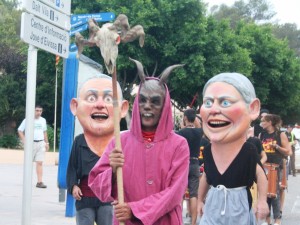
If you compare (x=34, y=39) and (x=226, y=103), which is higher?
(x=34, y=39)

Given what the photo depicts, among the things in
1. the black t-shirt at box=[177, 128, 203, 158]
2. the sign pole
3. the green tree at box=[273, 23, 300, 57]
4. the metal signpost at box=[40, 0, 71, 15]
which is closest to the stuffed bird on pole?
the sign pole

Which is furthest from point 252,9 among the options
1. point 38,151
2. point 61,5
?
point 61,5

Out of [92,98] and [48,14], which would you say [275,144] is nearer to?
[92,98]

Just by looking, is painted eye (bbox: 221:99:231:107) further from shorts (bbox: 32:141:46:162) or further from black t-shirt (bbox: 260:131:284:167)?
shorts (bbox: 32:141:46:162)

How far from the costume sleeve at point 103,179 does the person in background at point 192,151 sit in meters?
4.81

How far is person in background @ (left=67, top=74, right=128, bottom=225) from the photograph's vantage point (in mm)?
5754

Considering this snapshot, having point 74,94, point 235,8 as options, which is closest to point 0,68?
point 74,94

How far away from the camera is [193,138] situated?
31.1ft

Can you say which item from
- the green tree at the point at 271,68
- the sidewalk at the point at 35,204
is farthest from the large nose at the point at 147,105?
the green tree at the point at 271,68

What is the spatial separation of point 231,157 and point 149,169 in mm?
872

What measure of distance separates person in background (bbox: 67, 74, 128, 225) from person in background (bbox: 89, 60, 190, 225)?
1.07m

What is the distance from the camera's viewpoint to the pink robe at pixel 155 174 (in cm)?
446

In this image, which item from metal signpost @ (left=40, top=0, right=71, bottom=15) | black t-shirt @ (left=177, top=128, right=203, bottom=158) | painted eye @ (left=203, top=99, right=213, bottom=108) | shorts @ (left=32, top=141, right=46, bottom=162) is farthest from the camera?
shorts @ (left=32, top=141, right=46, bottom=162)

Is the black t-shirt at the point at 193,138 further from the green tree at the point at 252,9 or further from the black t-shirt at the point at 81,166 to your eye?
the green tree at the point at 252,9
